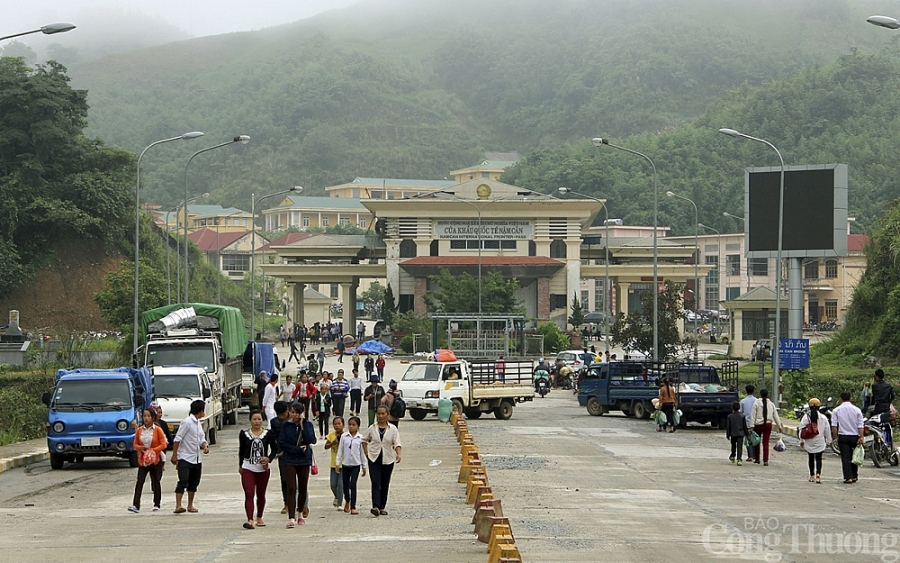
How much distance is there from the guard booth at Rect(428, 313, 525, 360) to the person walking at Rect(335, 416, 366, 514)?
137 feet

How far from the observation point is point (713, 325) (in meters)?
105

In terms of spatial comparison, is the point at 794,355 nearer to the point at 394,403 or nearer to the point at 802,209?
the point at 802,209

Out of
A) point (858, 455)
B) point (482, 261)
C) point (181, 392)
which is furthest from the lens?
point (482, 261)

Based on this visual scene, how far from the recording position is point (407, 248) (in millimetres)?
84438

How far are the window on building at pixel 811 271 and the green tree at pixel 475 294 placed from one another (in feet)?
103

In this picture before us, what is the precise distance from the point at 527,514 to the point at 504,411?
20.8 metres

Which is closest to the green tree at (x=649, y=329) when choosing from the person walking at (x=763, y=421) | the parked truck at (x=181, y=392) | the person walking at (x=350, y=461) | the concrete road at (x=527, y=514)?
the parked truck at (x=181, y=392)

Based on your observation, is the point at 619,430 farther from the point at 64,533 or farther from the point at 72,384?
the point at 64,533

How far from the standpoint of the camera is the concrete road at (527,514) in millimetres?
12969

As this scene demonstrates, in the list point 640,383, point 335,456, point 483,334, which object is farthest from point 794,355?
point 483,334

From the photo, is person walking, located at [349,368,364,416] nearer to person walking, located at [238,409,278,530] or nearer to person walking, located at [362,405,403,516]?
person walking, located at [362,405,403,516]

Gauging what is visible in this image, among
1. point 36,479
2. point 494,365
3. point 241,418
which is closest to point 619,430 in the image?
point 494,365

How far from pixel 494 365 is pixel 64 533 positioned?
2625 cm

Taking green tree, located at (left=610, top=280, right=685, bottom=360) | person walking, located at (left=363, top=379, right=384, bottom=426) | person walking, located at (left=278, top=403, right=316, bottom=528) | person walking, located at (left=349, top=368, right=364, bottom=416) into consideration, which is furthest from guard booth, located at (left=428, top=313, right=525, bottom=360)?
person walking, located at (left=278, top=403, right=316, bottom=528)
